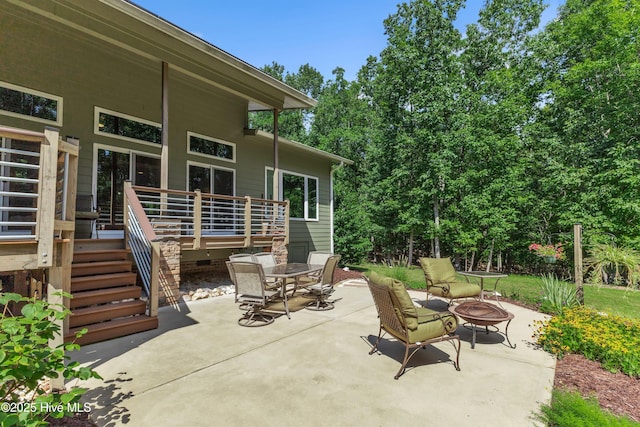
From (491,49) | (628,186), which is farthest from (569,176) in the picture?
(491,49)

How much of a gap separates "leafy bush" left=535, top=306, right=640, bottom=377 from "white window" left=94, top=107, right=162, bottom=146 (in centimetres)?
889

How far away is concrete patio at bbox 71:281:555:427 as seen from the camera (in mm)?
2752

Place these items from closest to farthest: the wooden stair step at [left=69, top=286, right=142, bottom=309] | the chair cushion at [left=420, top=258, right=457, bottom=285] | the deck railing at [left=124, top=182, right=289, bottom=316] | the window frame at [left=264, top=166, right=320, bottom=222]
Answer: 1. the wooden stair step at [left=69, top=286, right=142, bottom=309]
2. the deck railing at [left=124, top=182, right=289, bottom=316]
3. the chair cushion at [left=420, top=258, right=457, bottom=285]
4. the window frame at [left=264, top=166, right=320, bottom=222]

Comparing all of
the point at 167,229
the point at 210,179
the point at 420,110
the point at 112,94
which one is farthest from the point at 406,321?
the point at 420,110

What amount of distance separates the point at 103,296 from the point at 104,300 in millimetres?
61

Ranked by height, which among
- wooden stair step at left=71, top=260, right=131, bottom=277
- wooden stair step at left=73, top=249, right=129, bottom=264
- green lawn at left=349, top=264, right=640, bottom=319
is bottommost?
green lawn at left=349, top=264, right=640, bottom=319

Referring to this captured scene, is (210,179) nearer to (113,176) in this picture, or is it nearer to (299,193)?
(113,176)

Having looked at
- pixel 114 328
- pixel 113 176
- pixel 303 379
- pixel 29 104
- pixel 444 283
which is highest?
pixel 29 104

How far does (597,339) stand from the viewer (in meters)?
3.96

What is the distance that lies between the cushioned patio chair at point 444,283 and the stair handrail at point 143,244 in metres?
4.85

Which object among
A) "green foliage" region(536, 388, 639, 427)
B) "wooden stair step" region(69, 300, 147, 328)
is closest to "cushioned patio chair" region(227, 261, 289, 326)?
→ "wooden stair step" region(69, 300, 147, 328)

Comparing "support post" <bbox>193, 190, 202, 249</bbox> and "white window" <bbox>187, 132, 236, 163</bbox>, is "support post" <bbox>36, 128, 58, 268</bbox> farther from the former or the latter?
"white window" <bbox>187, 132, 236, 163</bbox>

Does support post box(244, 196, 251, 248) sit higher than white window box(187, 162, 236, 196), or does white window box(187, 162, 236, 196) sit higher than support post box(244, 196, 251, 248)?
white window box(187, 162, 236, 196)

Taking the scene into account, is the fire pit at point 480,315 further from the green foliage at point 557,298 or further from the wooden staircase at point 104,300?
the wooden staircase at point 104,300
